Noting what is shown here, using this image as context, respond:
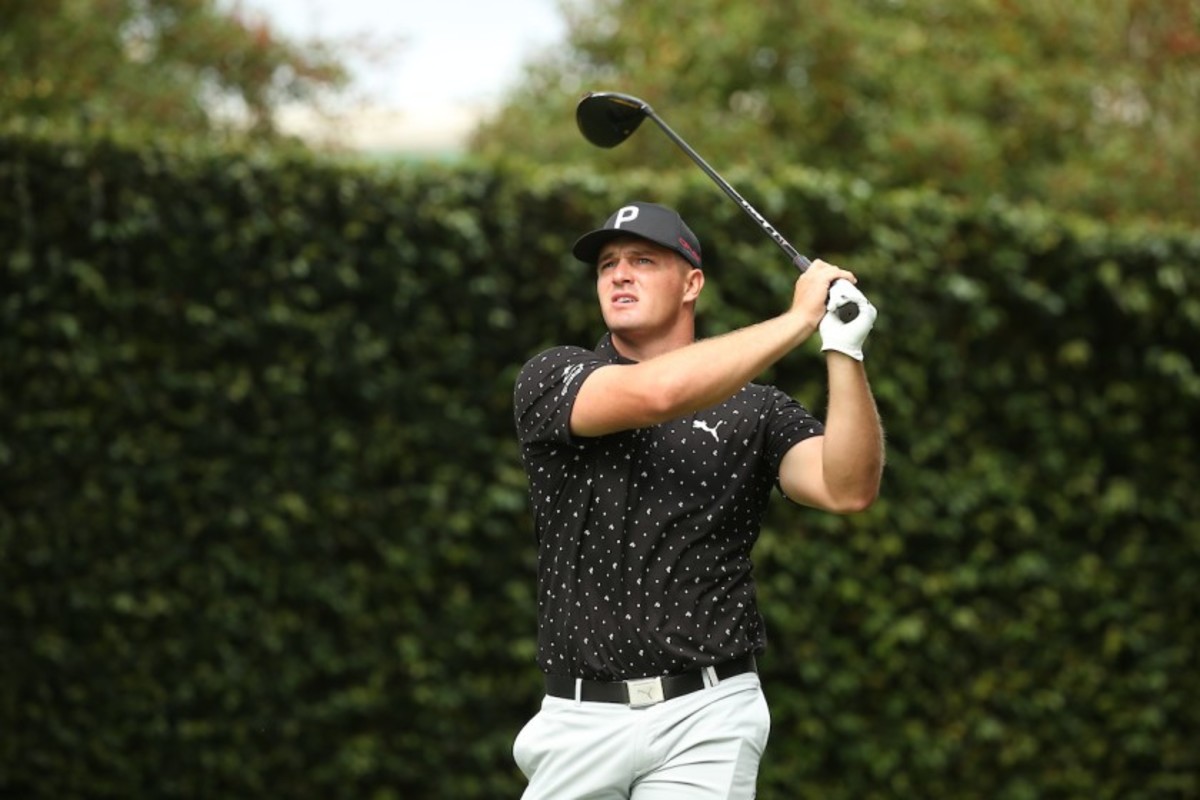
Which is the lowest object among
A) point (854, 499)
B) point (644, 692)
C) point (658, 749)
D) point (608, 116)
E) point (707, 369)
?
point (658, 749)

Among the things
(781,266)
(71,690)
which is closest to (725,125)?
(781,266)

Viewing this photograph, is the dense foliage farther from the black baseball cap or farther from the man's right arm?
the man's right arm

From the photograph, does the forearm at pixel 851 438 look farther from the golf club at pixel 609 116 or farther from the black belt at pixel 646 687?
the golf club at pixel 609 116

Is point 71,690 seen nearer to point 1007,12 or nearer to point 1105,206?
point 1105,206

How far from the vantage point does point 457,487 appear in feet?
24.1

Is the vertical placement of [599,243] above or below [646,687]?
above

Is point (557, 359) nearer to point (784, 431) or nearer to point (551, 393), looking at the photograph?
point (551, 393)

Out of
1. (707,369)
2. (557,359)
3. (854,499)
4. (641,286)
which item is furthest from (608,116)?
(854,499)

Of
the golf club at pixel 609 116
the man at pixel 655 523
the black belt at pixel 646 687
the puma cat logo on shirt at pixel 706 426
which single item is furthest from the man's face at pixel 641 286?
the black belt at pixel 646 687

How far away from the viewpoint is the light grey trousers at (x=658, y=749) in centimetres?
420

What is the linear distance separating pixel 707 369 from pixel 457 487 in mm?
3522

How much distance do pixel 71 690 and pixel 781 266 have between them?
3.34 metres

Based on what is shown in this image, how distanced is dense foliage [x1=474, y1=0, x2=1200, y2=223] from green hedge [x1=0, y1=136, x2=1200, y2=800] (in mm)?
4375

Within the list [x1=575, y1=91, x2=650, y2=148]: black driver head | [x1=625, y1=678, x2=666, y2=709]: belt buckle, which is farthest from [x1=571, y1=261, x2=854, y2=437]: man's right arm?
[x1=575, y1=91, x2=650, y2=148]: black driver head
